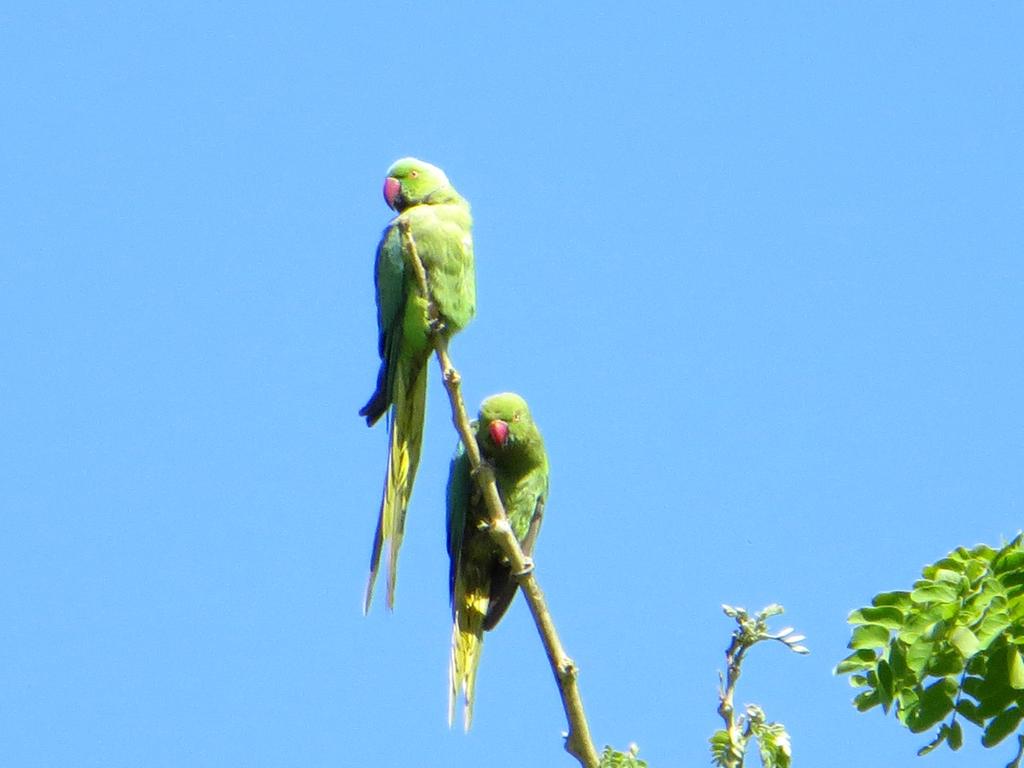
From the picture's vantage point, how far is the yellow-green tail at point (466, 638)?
5422 millimetres

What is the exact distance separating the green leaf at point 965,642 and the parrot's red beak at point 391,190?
13.5 feet

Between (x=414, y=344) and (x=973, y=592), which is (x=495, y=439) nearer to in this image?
(x=414, y=344)

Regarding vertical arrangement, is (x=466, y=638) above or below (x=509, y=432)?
below

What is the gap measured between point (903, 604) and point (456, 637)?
9.93ft

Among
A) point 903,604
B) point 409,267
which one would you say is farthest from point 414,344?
point 903,604

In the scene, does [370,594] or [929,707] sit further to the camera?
[370,594]

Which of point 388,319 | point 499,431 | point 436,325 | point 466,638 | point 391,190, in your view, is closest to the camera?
point 436,325

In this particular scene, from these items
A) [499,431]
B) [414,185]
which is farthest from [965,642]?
[414,185]

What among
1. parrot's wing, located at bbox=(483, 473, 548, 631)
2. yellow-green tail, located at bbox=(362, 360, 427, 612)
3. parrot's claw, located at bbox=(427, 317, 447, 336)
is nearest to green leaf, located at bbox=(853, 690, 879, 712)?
yellow-green tail, located at bbox=(362, 360, 427, 612)

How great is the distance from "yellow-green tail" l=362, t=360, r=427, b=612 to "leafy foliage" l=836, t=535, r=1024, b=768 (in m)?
2.26

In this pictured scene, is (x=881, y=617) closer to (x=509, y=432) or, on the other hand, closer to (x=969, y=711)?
(x=969, y=711)

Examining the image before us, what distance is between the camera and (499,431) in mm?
6262

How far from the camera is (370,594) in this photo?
16.1ft

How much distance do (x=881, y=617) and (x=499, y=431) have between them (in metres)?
3.35
